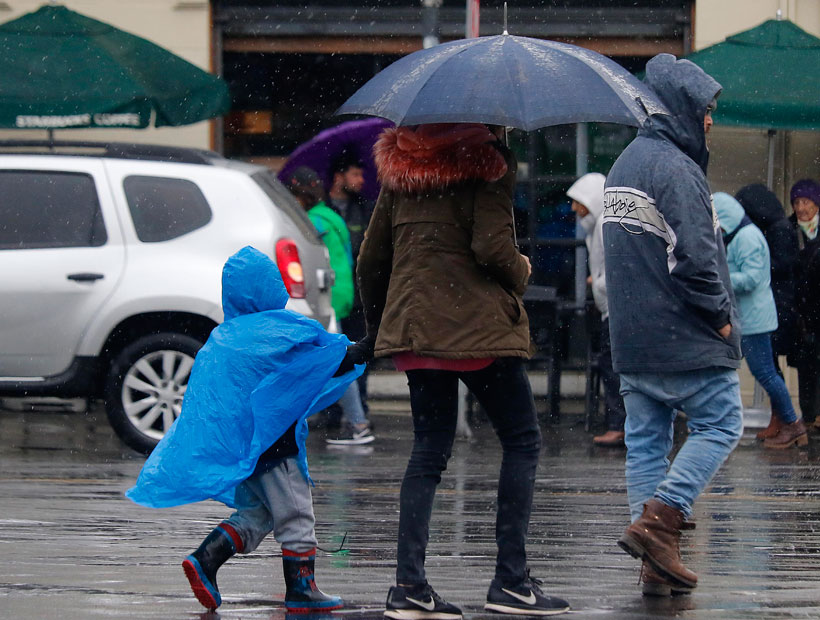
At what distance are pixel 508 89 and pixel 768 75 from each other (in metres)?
6.95

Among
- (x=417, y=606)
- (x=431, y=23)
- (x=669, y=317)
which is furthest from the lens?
(x=431, y=23)

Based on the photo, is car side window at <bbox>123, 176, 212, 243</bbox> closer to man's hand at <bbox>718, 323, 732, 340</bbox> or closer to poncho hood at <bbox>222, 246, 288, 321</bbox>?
poncho hood at <bbox>222, 246, 288, 321</bbox>

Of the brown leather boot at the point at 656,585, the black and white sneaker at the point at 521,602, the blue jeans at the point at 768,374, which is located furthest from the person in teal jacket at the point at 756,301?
the black and white sneaker at the point at 521,602

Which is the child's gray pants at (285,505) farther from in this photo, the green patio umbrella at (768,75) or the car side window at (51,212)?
the green patio umbrella at (768,75)

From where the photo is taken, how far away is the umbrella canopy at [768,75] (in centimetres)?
1130

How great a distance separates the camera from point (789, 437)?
10469mm

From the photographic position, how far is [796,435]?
1048 cm

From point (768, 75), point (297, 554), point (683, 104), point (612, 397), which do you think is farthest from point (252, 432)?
point (768, 75)

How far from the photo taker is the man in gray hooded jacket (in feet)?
17.5

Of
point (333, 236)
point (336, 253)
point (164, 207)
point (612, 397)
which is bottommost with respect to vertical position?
point (612, 397)

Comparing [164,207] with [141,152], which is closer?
[164,207]

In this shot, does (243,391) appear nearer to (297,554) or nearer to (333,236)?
(297,554)

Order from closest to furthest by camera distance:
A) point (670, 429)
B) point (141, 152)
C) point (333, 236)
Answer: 1. point (670, 429)
2. point (141, 152)
3. point (333, 236)

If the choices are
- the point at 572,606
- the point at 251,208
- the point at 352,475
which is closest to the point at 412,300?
the point at 572,606
